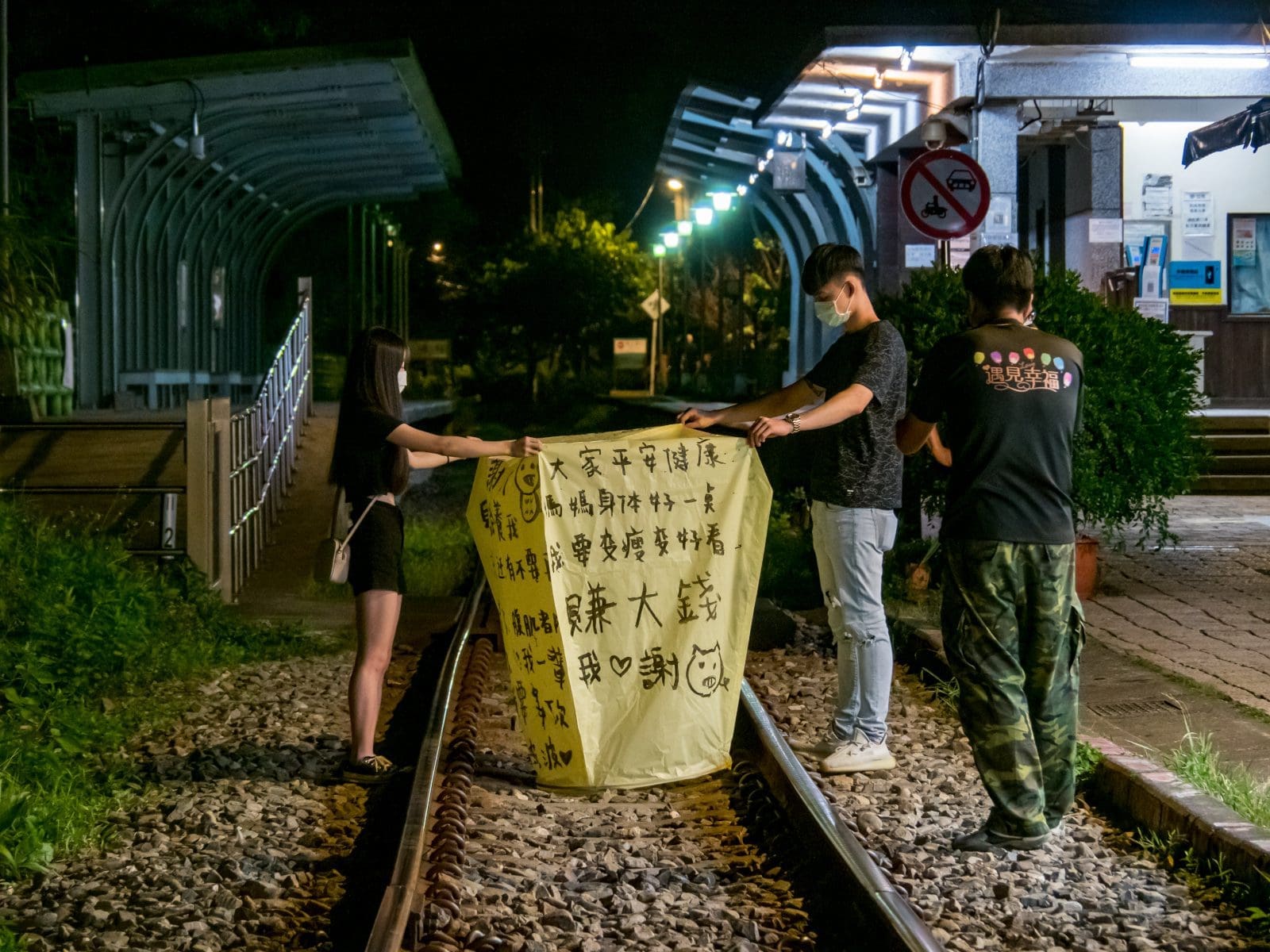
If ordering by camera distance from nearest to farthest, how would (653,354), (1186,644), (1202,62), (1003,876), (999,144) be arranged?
1. (1003,876)
2. (1186,644)
3. (1202,62)
4. (999,144)
5. (653,354)

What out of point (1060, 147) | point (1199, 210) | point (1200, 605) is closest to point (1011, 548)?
point (1200, 605)

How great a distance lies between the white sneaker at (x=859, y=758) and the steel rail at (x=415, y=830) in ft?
5.31

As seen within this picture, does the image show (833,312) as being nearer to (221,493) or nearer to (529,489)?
(529,489)

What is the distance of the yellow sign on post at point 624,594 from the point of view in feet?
19.9

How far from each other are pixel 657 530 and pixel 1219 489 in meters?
13.2

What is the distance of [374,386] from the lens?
20.6 feet

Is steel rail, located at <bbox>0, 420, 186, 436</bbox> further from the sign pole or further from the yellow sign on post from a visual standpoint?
the sign pole

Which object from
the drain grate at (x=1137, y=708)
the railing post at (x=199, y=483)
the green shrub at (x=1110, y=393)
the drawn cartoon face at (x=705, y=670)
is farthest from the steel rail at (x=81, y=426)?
the drain grate at (x=1137, y=708)

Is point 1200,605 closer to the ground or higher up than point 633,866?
higher up

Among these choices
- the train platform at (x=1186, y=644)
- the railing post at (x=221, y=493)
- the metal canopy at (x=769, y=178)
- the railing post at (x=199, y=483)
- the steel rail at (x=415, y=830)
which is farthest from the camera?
the metal canopy at (x=769, y=178)

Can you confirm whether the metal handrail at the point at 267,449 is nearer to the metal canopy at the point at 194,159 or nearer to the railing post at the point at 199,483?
the railing post at the point at 199,483

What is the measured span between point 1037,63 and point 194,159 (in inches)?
413

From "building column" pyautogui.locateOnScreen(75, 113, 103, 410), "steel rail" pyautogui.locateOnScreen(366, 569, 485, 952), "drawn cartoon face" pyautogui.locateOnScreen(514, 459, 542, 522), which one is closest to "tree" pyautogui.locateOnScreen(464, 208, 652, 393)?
"building column" pyautogui.locateOnScreen(75, 113, 103, 410)

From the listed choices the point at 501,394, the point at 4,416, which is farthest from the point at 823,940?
the point at 501,394
